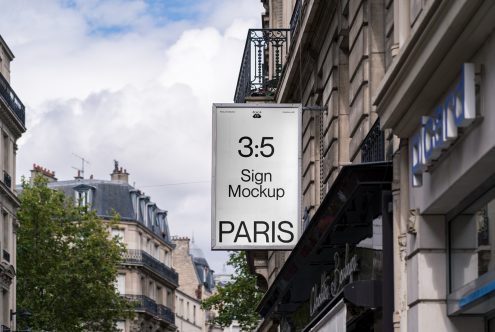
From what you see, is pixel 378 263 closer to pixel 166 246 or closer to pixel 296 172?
pixel 296 172

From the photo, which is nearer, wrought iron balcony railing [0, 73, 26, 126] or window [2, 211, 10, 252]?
wrought iron balcony railing [0, 73, 26, 126]

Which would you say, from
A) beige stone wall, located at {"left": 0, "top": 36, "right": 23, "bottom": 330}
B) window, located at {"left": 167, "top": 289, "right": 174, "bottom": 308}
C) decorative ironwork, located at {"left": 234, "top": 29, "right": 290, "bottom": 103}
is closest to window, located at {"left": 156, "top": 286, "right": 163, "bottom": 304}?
window, located at {"left": 167, "top": 289, "right": 174, "bottom": 308}

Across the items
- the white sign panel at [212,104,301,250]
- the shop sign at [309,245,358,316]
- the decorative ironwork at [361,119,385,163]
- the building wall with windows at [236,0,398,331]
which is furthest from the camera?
the white sign panel at [212,104,301,250]

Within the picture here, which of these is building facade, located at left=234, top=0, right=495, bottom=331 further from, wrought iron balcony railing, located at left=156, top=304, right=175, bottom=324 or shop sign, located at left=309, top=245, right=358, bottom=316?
wrought iron balcony railing, located at left=156, top=304, right=175, bottom=324

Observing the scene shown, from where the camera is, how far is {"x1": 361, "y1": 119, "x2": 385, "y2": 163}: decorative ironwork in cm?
1614

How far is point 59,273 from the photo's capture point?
245 feet

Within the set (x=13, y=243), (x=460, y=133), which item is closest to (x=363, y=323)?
(x=460, y=133)

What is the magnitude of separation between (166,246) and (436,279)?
10445 centimetres

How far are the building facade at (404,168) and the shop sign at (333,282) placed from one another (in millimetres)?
33

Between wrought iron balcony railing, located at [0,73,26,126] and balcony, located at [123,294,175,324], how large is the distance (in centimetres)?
4049

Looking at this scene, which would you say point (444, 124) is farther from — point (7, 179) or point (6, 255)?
point (7, 179)

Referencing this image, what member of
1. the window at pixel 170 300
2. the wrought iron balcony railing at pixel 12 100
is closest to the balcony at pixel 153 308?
the window at pixel 170 300

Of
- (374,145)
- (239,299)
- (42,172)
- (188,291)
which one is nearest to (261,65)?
(374,145)

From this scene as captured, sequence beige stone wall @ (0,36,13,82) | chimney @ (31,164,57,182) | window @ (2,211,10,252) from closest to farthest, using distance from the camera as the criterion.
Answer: window @ (2,211,10,252) → beige stone wall @ (0,36,13,82) → chimney @ (31,164,57,182)
